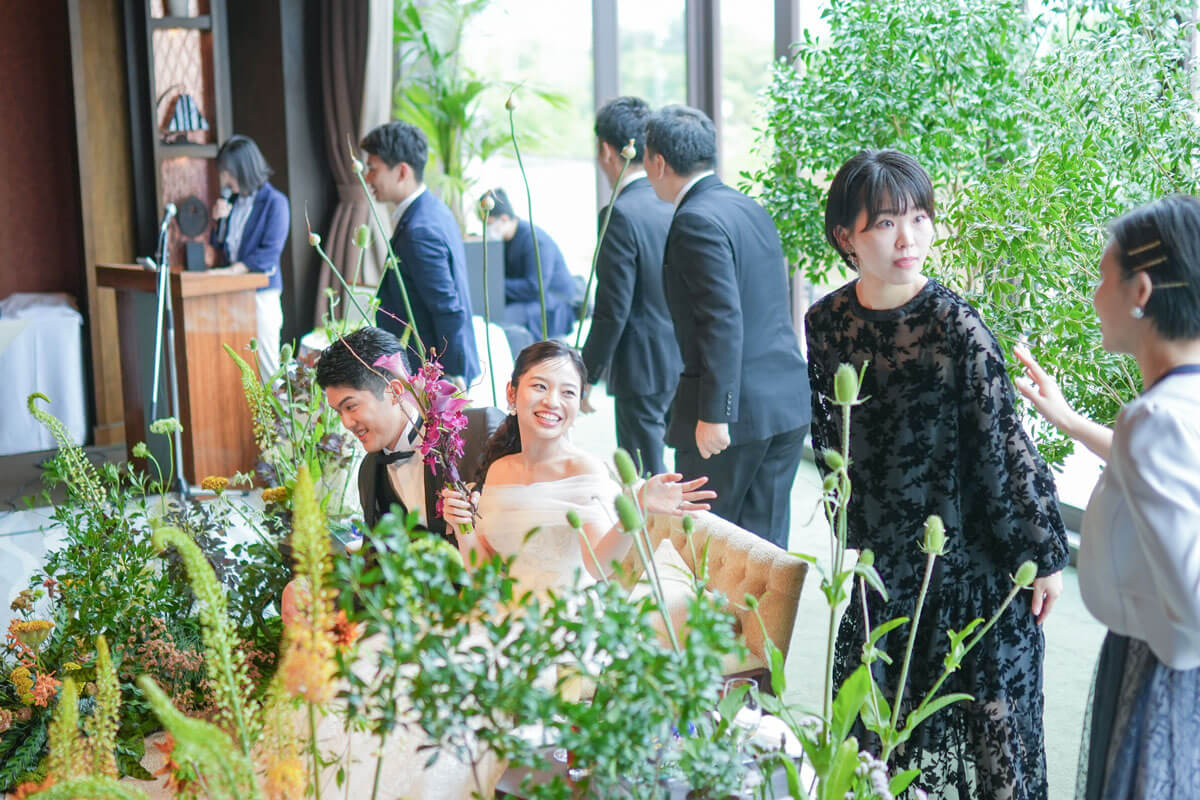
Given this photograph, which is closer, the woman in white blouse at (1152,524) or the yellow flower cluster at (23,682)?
the woman in white blouse at (1152,524)

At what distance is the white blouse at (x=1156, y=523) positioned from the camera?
5.09ft

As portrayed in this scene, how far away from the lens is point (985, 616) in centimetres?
233

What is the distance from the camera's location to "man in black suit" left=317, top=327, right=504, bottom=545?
278 cm

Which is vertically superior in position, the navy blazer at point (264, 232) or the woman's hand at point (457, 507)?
the navy blazer at point (264, 232)

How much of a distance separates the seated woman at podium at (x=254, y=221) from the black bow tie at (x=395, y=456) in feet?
11.2

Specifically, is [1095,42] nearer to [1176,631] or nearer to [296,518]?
[1176,631]

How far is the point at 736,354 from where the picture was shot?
3.41 metres

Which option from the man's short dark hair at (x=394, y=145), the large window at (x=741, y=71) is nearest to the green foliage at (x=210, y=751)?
the man's short dark hair at (x=394, y=145)

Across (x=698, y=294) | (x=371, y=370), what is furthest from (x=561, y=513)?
(x=698, y=294)

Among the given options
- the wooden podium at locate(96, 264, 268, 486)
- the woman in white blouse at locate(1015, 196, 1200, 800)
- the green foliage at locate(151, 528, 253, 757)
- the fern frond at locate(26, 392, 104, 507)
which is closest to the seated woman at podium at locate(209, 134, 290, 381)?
the wooden podium at locate(96, 264, 268, 486)

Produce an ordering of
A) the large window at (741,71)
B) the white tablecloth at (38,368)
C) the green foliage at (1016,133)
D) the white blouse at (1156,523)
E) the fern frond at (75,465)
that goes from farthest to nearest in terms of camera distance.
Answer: the large window at (741,71) → the white tablecloth at (38,368) → the green foliage at (1016,133) → the fern frond at (75,465) → the white blouse at (1156,523)

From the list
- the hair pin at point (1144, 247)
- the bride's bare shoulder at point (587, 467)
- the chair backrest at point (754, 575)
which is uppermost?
the hair pin at point (1144, 247)

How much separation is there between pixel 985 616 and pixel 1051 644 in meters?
1.87

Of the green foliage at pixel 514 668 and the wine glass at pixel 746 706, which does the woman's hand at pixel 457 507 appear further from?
the green foliage at pixel 514 668
